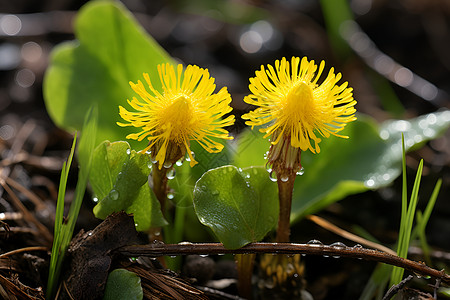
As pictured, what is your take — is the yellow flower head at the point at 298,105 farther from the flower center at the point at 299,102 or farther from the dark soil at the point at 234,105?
the dark soil at the point at 234,105

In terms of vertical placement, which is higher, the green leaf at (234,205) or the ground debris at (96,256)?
the green leaf at (234,205)

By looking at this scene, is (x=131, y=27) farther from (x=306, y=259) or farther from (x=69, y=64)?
(x=306, y=259)

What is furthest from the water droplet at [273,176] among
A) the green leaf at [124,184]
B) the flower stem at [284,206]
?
the green leaf at [124,184]

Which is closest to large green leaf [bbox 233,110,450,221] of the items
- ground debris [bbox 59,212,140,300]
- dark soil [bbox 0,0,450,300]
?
dark soil [bbox 0,0,450,300]

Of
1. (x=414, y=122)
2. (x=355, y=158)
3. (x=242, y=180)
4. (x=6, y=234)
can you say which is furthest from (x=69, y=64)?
(x=414, y=122)

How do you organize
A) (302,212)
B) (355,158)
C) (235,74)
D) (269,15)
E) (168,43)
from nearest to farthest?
(302,212)
(355,158)
(235,74)
(168,43)
(269,15)

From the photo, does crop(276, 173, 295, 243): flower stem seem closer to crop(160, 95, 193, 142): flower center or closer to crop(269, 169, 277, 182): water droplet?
crop(269, 169, 277, 182): water droplet

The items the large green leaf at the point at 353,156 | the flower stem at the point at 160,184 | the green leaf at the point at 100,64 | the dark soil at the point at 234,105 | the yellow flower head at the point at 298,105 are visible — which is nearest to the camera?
the yellow flower head at the point at 298,105
